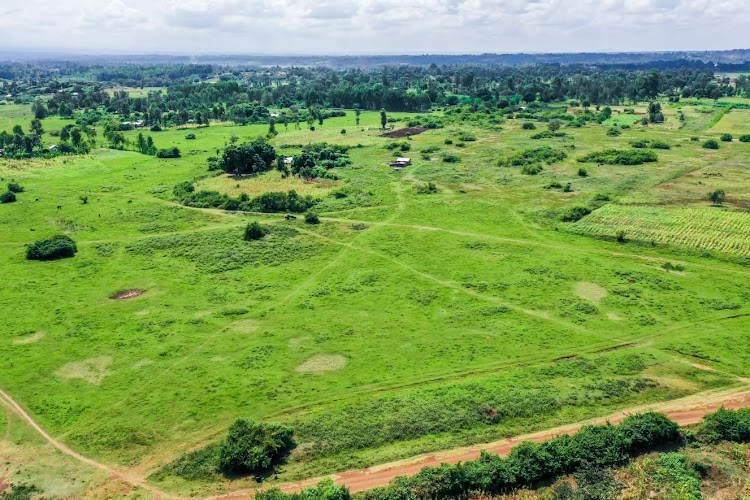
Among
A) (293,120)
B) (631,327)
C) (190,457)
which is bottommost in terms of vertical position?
(190,457)

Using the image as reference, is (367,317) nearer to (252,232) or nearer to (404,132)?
(252,232)

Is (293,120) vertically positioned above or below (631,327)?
above

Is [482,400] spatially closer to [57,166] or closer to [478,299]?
[478,299]

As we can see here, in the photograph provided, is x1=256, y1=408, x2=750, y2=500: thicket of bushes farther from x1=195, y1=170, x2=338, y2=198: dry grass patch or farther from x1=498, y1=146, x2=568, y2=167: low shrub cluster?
x1=498, y1=146, x2=568, y2=167: low shrub cluster

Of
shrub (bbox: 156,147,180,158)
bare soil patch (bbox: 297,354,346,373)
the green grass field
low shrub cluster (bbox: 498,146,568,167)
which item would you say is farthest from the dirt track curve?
shrub (bbox: 156,147,180,158)

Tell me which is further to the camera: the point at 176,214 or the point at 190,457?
the point at 176,214

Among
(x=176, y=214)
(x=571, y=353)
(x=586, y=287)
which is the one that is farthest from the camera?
(x=176, y=214)

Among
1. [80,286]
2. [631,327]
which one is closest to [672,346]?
[631,327]
